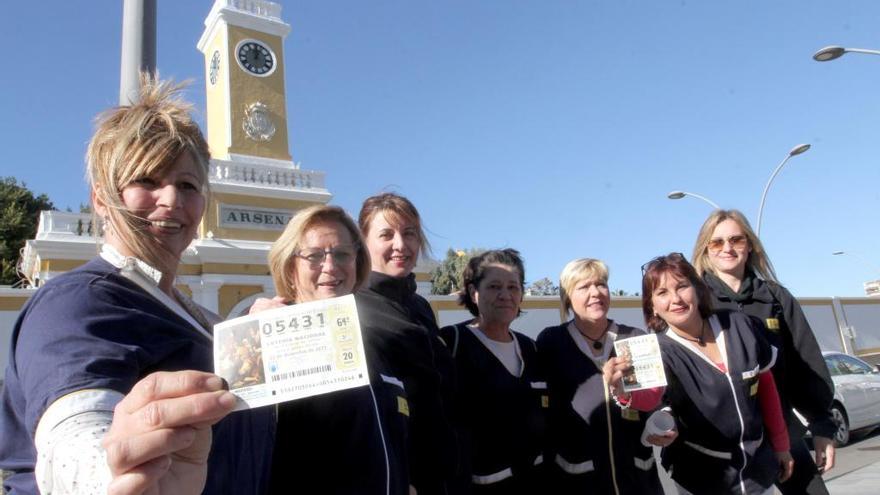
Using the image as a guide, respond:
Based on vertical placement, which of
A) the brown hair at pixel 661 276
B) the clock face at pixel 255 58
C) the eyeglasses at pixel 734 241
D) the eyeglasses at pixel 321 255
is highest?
the clock face at pixel 255 58

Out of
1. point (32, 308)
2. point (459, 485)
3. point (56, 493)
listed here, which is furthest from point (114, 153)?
point (459, 485)

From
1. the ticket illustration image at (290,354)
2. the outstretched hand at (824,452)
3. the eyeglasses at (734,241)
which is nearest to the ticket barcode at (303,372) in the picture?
the ticket illustration image at (290,354)

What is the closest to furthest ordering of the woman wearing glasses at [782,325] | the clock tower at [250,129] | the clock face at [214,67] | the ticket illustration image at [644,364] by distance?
the ticket illustration image at [644,364], the woman wearing glasses at [782,325], the clock tower at [250,129], the clock face at [214,67]

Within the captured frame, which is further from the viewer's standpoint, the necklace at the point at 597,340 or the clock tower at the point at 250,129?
the clock tower at the point at 250,129

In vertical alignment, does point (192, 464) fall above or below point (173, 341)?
below

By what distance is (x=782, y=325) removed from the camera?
3.62m

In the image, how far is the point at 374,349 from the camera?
2342 millimetres

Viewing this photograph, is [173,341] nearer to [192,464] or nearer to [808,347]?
[192,464]

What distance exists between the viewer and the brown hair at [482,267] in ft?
12.0

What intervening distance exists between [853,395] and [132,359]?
464 inches

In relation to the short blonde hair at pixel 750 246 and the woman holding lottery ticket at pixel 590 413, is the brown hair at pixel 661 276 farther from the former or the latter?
the short blonde hair at pixel 750 246

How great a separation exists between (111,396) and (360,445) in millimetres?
1059

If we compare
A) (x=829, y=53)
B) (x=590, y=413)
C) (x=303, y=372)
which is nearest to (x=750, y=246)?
(x=590, y=413)

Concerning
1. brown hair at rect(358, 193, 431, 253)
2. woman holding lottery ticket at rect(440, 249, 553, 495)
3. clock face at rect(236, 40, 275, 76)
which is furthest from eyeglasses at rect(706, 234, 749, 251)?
clock face at rect(236, 40, 275, 76)
